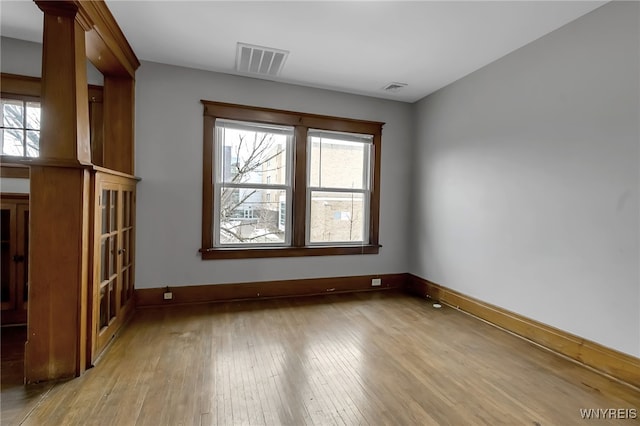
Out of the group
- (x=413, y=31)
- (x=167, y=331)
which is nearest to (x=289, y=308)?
(x=167, y=331)

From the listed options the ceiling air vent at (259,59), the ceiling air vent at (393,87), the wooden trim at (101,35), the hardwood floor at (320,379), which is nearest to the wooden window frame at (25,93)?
the wooden trim at (101,35)

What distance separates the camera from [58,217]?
204 centimetres

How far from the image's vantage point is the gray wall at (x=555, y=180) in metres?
2.22

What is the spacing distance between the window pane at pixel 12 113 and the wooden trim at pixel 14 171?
42 centimetres

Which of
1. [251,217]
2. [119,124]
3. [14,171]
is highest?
[119,124]

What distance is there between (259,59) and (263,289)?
8.83 ft

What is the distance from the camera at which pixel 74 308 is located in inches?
80.9

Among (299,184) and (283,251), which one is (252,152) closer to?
(299,184)

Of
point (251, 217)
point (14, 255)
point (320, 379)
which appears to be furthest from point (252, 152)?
point (320, 379)

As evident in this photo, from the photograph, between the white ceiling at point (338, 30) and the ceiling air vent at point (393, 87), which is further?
the ceiling air vent at point (393, 87)

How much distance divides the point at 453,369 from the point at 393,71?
10.2ft

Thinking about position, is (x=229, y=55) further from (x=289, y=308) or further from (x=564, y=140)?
(x=564, y=140)

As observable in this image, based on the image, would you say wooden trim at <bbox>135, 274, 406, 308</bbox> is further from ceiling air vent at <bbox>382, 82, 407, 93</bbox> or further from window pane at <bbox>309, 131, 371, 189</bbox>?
ceiling air vent at <bbox>382, 82, 407, 93</bbox>

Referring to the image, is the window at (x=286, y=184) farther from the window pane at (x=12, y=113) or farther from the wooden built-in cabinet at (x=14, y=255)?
the window pane at (x=12, y=113)
